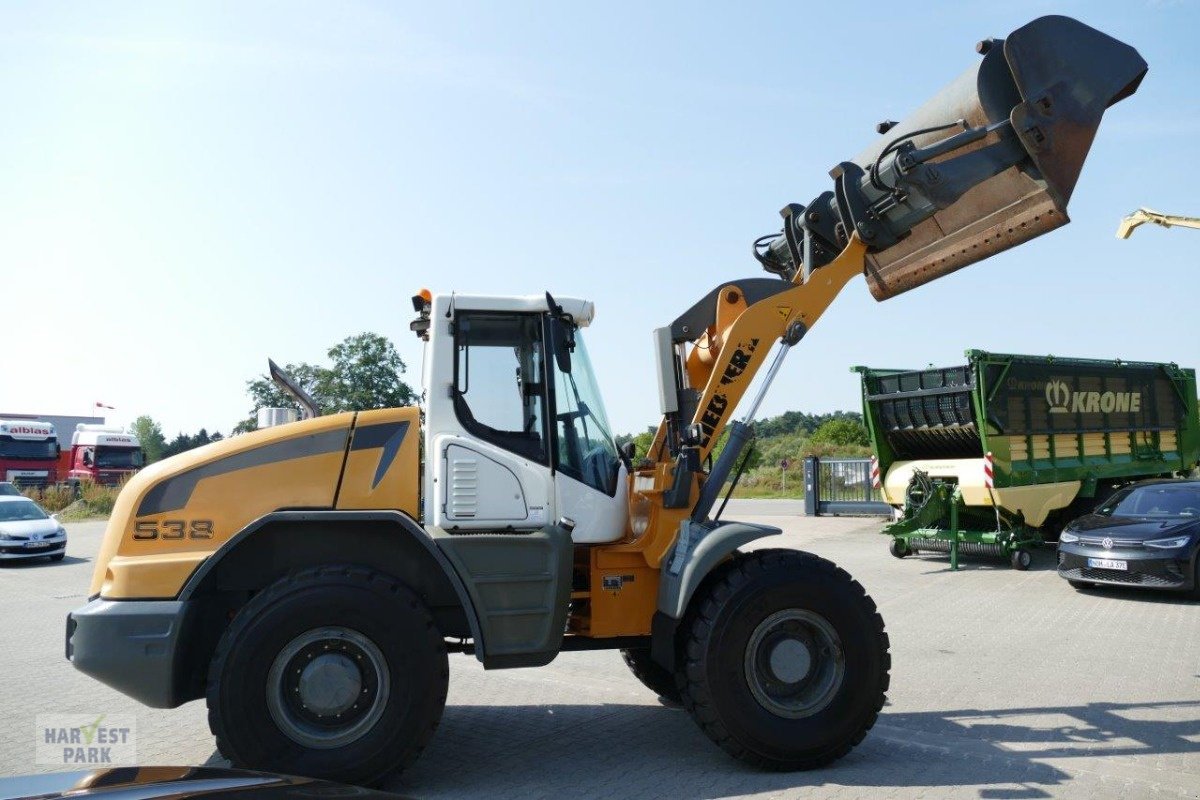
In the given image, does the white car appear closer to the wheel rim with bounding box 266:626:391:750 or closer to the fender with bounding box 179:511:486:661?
the fender with bounding box 179:511:486:661

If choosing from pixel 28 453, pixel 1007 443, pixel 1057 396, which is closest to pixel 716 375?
pixel 1007 443

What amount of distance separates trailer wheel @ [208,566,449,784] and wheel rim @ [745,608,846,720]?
1.76 m

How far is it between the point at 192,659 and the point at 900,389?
1223cm

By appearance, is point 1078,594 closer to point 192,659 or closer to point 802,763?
point 802,763

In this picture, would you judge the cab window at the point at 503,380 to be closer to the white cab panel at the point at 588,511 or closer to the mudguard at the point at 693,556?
the white cab panel at the point at 588,511

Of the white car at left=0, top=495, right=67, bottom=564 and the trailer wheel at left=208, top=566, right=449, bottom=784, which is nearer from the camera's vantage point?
the trailer wheel at left=208, top=566, right=449, bottom=784

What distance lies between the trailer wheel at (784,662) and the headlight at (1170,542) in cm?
692

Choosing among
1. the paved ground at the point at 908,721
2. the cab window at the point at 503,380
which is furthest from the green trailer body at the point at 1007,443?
the cab window at the point at 503,380

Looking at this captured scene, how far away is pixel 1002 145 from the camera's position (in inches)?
237

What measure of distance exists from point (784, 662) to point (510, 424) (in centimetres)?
208

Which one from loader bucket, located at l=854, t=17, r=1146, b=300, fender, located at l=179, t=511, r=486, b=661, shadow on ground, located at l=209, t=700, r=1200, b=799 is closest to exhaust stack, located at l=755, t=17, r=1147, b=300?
loader bucket, located at l=854, t=17, r=1146, b=300

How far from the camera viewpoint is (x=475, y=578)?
5.29 meters

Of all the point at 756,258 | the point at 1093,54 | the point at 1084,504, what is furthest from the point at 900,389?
the point at 1093,54

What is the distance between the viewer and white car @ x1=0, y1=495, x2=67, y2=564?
18391 mm
